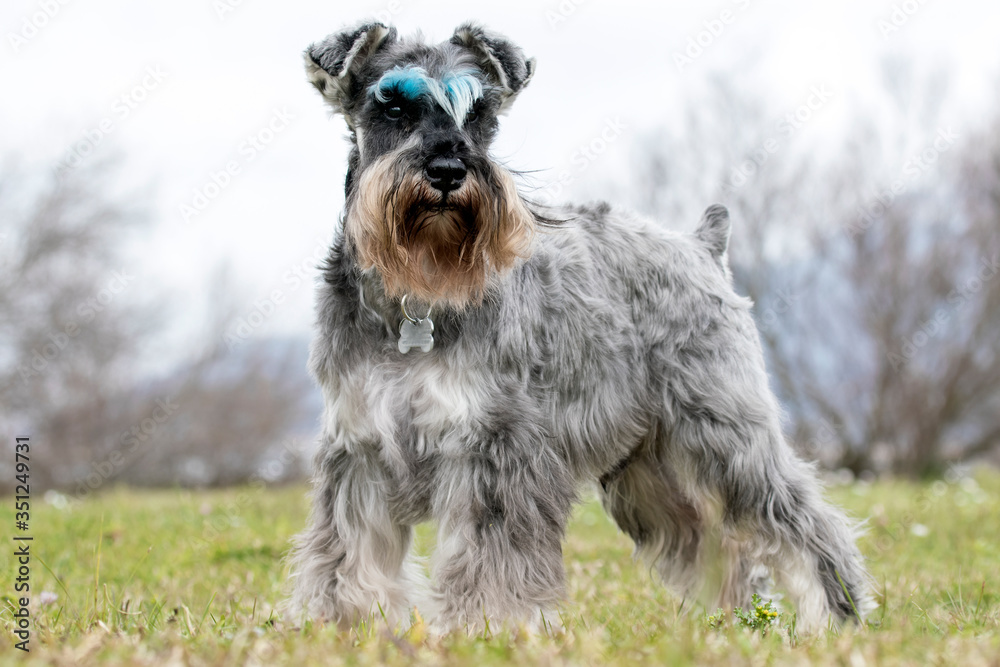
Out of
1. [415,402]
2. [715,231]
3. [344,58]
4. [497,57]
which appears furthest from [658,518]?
[344,58]

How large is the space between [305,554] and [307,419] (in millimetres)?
22097

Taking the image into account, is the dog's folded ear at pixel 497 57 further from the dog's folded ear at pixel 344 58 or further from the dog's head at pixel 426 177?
the dog's folded ear at pixel 344 58

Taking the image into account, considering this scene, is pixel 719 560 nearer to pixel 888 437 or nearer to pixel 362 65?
pixel 362 65

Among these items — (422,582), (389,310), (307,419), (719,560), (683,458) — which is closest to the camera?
(389,310)

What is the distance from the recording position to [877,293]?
1577 cm

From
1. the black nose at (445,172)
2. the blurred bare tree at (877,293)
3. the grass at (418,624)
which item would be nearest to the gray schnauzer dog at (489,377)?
the black nose at (445,172)

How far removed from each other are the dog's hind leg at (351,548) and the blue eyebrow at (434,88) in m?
1.44

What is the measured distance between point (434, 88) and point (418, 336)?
3.25ft

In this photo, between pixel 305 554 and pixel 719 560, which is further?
pixel 719 560

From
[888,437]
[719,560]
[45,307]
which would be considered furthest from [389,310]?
[45,307]

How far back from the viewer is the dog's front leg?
3625mm

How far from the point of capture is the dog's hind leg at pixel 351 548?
392cm

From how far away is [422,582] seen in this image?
425 centimetres

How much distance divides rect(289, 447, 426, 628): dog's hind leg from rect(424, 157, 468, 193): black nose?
3.71ft
